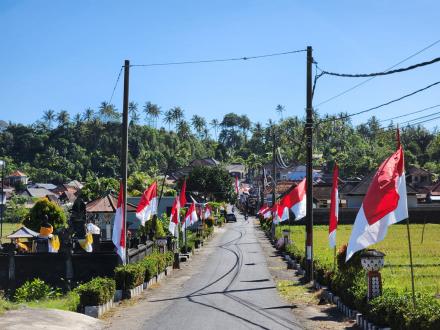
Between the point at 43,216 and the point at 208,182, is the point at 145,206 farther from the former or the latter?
the point at 208,182

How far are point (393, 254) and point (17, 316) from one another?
23.4 metres

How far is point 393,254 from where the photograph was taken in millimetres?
32656

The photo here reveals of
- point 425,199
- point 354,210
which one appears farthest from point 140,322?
point 425,199

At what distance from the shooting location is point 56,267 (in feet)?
79.8

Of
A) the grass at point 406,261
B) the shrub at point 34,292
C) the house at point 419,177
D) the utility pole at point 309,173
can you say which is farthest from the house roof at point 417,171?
the shrub at point 34,292

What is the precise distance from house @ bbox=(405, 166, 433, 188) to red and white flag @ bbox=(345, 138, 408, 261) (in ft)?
352

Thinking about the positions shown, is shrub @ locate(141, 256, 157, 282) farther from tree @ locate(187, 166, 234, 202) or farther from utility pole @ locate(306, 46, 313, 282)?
tree @ locate(187, 166, 234, 202)

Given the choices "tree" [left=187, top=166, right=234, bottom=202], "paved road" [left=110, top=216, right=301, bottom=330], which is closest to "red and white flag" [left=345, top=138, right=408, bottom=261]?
"paved road" [left=110, top=216, right=301, bottom=330]

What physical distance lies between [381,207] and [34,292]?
48.9 feet

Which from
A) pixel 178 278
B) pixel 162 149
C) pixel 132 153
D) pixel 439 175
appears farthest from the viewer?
pixel 162 149

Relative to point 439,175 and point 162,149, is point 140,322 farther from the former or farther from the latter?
point 162,149

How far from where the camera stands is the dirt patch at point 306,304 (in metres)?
14.9

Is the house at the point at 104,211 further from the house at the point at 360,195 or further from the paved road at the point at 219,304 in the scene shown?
Result: the house at the point at 360,195

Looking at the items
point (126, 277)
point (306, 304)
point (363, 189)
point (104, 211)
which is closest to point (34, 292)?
point (126, 277)
